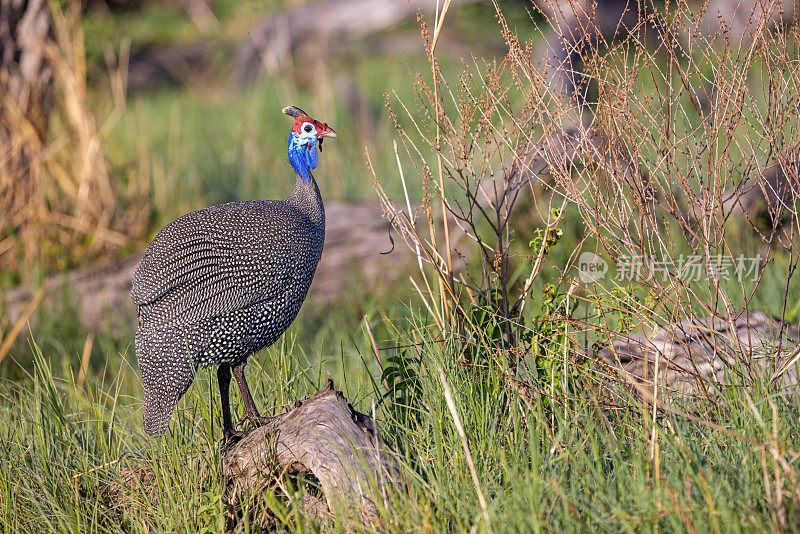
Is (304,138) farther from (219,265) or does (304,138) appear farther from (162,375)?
(162,375)

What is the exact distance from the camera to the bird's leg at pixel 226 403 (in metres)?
3.04

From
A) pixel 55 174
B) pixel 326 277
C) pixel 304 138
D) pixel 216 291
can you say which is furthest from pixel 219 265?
pixel 55 174

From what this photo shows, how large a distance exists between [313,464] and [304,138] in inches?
46.9

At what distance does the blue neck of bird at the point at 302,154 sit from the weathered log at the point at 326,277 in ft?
7.27

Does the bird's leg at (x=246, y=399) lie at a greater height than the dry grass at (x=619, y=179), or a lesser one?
lesser

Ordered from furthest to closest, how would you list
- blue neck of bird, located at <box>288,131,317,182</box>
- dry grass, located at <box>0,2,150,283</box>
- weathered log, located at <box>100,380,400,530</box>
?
dry grass, located at <box>0,2,150,283</box> → blue neck of bird, located at <box>288,131,317,182</box> → weathered log, located at <box>100,380,400,530</box>

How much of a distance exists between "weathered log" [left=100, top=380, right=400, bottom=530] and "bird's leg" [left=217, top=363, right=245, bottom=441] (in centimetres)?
9

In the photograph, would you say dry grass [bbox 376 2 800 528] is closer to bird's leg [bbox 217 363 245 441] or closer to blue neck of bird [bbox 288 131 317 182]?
blue neck of bird [bbox 288 131 317 182]

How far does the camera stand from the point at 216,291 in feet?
9.69

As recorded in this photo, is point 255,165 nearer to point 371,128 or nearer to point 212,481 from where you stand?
point 371,128

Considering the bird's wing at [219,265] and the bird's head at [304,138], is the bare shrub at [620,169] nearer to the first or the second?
the bird's head at [304,138]

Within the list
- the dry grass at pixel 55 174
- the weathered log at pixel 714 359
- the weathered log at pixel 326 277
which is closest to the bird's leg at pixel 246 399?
the weathered log at pixel 714 359

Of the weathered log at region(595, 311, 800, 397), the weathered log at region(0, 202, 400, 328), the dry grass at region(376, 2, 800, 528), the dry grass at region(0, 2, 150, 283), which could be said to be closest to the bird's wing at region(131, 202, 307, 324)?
the dry grass at region(376, 2, 800, 528)

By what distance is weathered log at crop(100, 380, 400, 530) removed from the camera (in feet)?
8.29
